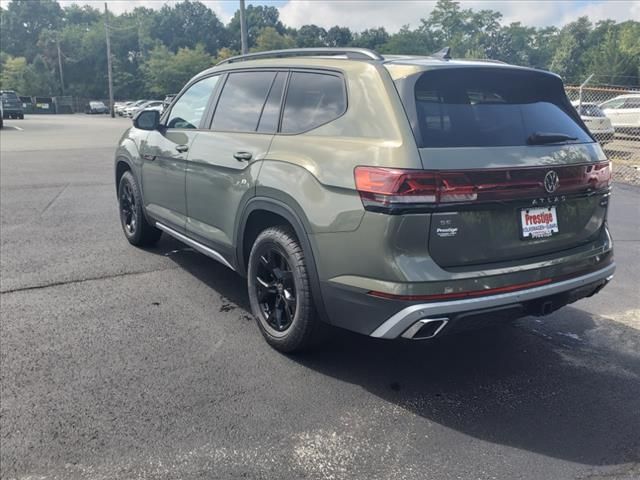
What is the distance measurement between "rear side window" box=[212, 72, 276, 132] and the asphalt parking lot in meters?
1.46

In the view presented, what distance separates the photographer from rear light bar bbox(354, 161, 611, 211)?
2.78m

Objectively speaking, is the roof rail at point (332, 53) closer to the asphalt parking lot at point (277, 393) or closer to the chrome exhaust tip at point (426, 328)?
the chrome exhaust tip at point (426, 328)

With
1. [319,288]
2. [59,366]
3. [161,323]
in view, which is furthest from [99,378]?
[319,288]

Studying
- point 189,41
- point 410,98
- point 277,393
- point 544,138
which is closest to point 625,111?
point 544,138

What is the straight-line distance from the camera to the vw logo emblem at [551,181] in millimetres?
3092

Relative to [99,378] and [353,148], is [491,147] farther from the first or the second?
[99,378]

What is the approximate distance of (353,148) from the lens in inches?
119

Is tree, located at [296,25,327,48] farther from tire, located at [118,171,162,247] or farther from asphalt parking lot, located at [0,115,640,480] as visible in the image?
asphalt parking lot, located at [0,115,640,480]

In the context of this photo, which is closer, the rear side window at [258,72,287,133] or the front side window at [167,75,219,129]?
the rear side window at [258,72,287,133]

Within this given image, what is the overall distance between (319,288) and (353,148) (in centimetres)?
81

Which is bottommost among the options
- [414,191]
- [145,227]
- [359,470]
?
[359,470]

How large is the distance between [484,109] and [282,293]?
1659 mm

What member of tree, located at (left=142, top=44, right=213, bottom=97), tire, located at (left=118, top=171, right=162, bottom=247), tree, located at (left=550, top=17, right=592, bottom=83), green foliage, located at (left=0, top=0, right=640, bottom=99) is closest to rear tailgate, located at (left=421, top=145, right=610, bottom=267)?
tire, located at (left=118, top=171, right=162, bottom=247)

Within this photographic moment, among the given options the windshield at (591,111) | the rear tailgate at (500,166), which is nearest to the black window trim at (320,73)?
the rear tailgate at (500,166)
